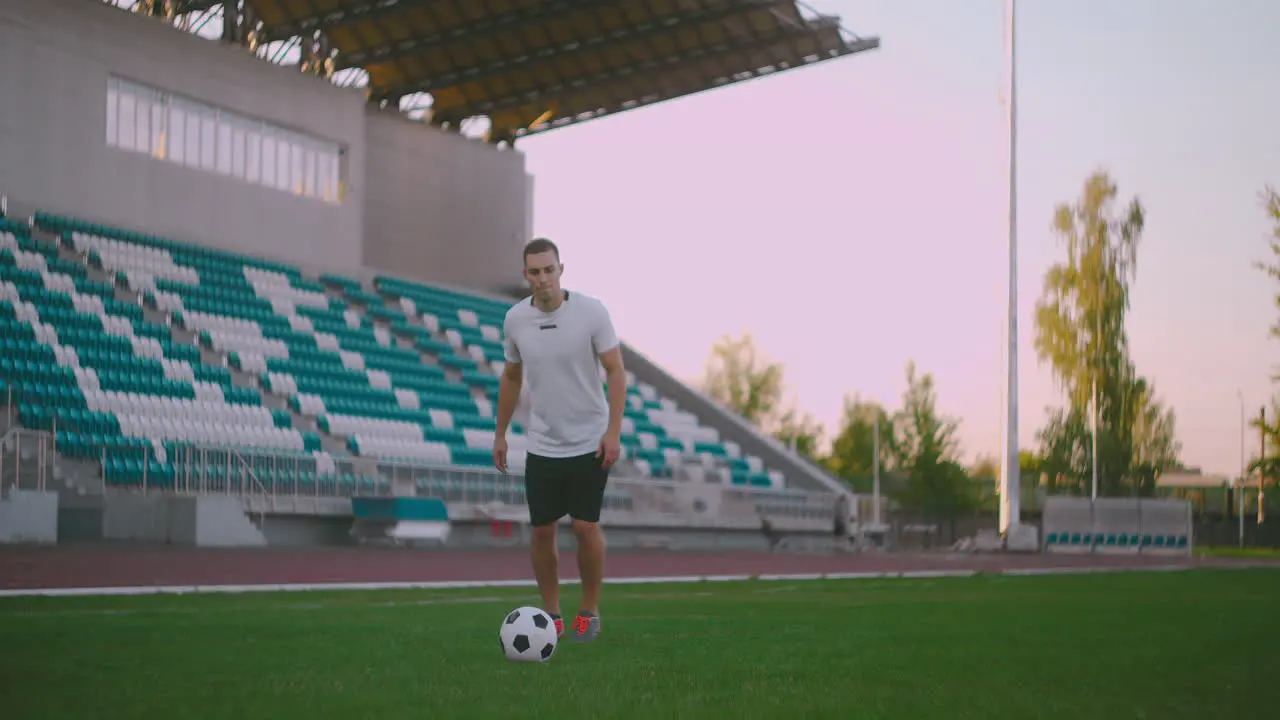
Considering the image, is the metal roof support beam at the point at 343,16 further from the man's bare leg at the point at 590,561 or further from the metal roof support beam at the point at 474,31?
the man's bare leg at the point at 590,561

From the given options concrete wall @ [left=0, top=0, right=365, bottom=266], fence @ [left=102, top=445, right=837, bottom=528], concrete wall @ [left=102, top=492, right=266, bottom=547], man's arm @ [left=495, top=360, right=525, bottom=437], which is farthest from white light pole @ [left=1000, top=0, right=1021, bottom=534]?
man's arm @ [left=495, top=360, right=525, bottom=437]

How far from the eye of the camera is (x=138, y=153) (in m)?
28.8

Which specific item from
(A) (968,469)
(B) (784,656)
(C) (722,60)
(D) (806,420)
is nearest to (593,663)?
(B) (784,656)

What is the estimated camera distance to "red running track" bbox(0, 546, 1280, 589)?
13.4m

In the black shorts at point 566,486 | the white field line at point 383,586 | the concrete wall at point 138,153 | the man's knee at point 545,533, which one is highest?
the concrete wall at point 138,153

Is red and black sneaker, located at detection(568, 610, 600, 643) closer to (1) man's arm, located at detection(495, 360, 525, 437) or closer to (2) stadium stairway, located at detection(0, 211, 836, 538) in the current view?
(1) man's arm, located at detection(495, 360, 525, 437)

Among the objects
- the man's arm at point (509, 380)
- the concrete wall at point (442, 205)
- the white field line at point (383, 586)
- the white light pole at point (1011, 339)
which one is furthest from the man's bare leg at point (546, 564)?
the concrete wall at point (442, 205)

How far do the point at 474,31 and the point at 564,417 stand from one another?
95.5 ft

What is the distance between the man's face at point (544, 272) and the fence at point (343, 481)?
52.6 ft

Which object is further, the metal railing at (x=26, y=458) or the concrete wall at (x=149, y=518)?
the concrete wall at (x=149, y=518)

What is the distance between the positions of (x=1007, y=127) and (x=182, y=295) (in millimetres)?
19506

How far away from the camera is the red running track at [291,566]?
1345cm

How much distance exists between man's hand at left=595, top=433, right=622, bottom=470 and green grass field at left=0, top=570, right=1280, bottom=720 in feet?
3.12

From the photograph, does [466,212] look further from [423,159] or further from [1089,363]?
[1089,363]
